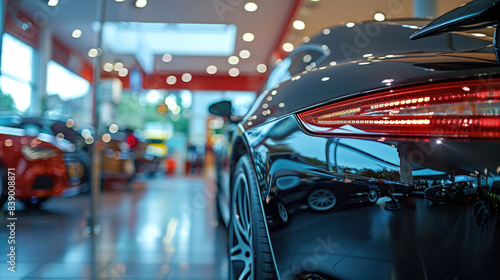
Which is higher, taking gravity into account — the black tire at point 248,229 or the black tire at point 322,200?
the black tire at point 322,200

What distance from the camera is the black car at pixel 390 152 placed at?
0.81 metres

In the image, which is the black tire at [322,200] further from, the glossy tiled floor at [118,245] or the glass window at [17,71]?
the glass window at [17,71]

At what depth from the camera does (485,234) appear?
778mm

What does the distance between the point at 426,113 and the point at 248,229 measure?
87cm

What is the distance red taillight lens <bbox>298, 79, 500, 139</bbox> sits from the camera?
81 centimetres

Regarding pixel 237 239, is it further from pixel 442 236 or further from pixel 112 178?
pixel 112 178

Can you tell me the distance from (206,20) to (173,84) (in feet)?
30.4

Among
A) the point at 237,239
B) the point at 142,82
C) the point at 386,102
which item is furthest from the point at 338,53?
the point at 142,82

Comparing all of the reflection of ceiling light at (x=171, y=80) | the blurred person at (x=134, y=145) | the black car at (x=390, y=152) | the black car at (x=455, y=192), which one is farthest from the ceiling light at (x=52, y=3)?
the reflection of ceiling light at (x=171, y=80)

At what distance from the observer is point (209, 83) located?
1278 cm

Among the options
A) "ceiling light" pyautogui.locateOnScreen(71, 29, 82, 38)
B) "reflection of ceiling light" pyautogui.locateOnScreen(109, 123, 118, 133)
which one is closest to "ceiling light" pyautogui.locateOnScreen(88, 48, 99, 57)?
"ceiling light" pyautogui.locateOnScreen(71, 29, 82, 38)

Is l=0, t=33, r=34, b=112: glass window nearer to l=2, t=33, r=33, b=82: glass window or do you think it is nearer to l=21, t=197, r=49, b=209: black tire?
l=2, t=33, r=33, b=82: glass window

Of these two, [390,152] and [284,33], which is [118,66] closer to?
[284,33]

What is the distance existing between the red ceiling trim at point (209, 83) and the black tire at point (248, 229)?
958 centimetres
